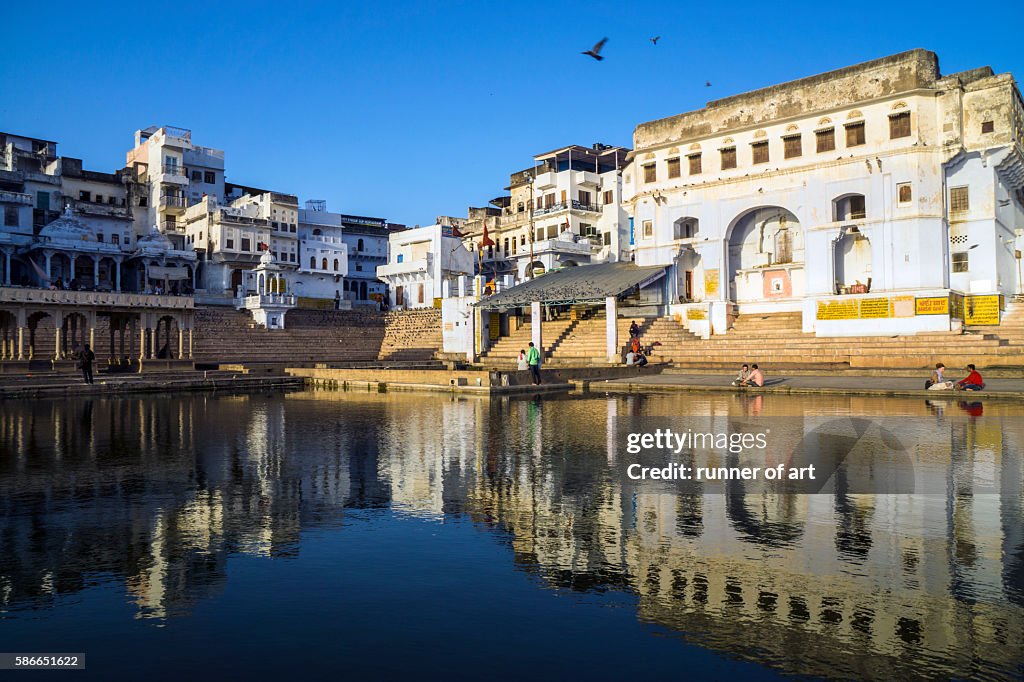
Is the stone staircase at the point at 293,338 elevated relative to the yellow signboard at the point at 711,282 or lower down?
lower down

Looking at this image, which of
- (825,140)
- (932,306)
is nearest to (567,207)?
(825,140)

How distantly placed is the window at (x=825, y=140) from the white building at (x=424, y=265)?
3065 cm

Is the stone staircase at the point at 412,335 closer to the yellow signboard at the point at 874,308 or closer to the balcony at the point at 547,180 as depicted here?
the balcony at the point at 547,180

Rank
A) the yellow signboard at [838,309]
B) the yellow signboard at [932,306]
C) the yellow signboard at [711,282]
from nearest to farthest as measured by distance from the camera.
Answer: the yellow signboard at [932,306] → the yellow signboard at [838,309] → the yellow signboard at [711,282]

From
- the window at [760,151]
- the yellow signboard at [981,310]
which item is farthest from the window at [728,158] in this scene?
the yellow signboard at [981,310]

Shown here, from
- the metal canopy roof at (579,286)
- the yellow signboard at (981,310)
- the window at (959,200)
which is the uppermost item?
the window at (959,200)

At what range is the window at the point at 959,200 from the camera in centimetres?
3325

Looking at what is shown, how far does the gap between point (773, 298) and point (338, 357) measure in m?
27.8

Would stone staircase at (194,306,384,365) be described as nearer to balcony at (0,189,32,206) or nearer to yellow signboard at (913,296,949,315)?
balcony at (0,189,32,206)

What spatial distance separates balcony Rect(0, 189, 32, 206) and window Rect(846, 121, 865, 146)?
53856 millimetres

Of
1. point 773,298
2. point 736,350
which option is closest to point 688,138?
point 773,298

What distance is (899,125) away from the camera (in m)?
33.7

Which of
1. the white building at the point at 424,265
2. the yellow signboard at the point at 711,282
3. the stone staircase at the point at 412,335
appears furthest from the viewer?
the white building at the point at 424,265

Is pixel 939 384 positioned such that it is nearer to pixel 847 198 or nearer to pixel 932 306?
pixel 932 306
